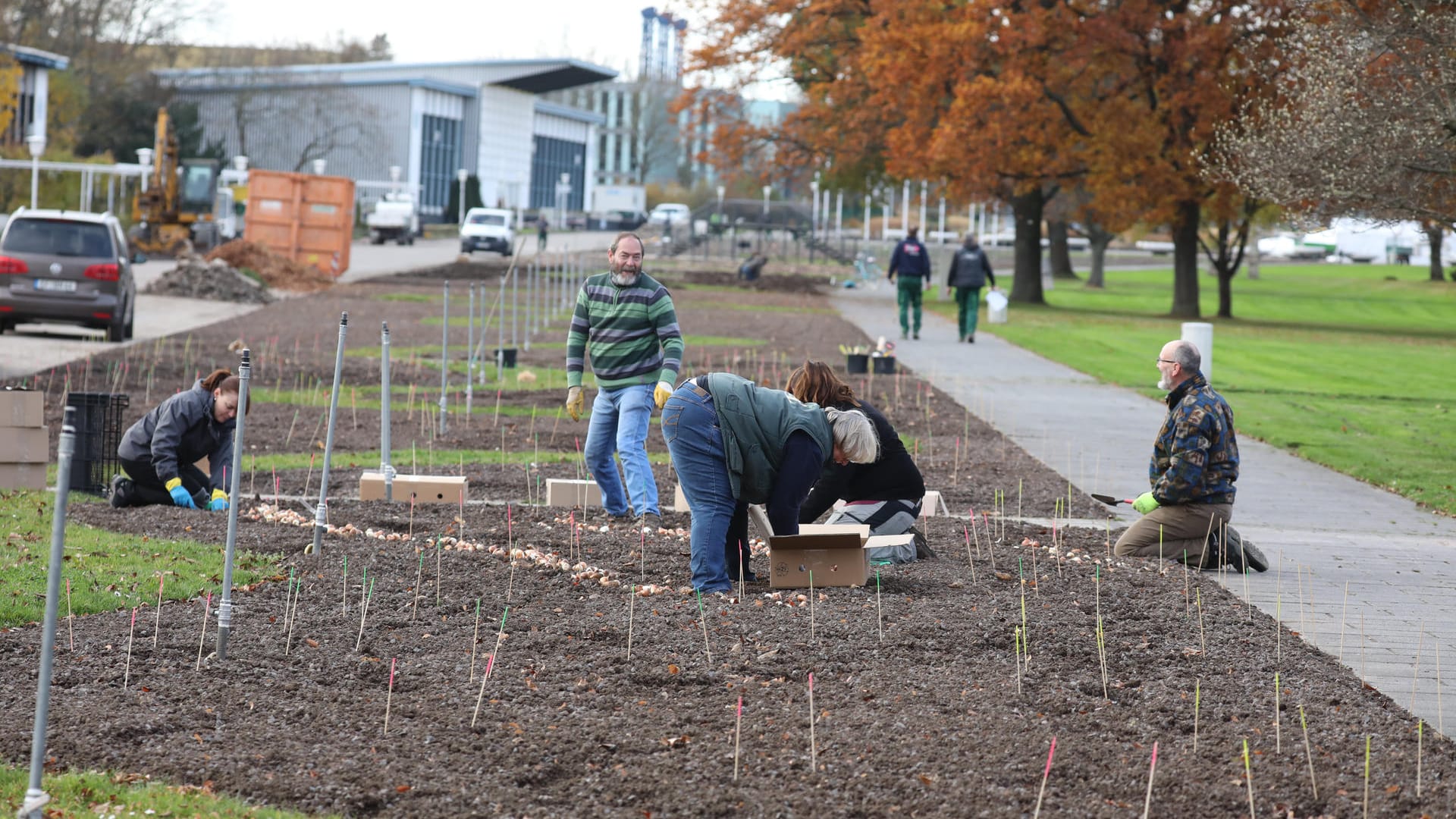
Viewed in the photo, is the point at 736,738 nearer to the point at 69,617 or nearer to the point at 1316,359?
the point at 69,617

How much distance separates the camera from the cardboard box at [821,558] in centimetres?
723

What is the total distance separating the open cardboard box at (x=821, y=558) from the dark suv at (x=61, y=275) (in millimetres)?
16543

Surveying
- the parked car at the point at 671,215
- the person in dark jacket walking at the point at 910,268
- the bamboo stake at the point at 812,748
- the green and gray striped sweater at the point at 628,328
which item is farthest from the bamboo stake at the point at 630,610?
the parked car at the point at 671,215

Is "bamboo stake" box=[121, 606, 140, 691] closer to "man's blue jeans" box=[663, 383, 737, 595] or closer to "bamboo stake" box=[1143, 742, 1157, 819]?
"man's blue jeans" box=[663, 383, 737, 595]

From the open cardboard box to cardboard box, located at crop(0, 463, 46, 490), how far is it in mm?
4951

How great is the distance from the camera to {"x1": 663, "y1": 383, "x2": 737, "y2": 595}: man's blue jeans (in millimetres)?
7160

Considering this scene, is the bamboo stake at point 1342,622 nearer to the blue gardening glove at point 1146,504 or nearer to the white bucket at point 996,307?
the blue gardening glove at point 1146,504

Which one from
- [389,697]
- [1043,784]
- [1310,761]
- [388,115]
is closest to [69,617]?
[389,697]

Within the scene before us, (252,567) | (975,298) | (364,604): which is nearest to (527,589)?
(364,604)

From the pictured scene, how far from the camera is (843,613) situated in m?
6.91

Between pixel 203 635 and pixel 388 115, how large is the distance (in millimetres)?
82002

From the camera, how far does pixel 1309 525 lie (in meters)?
10.5

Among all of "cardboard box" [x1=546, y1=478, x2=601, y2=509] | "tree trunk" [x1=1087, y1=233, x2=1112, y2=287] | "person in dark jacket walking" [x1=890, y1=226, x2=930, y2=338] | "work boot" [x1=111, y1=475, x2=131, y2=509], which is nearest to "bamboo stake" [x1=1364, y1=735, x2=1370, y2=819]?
"cardboard box" [x1=546, y1=478, x2=601, y2=509]

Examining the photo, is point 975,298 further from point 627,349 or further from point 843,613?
point 843,613
